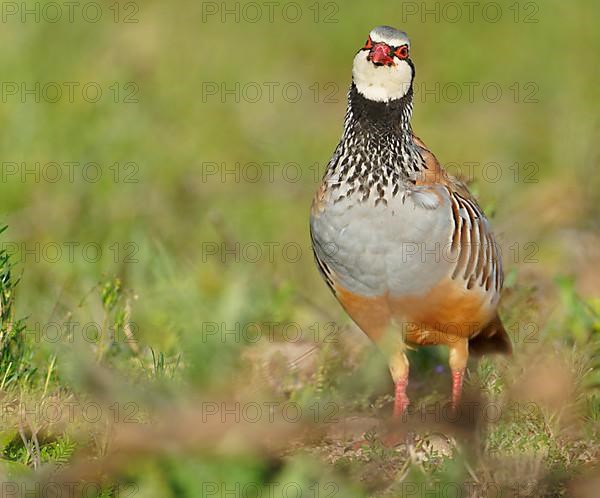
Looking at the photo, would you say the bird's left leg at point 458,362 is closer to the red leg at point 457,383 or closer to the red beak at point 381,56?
the red leg at point 457,383

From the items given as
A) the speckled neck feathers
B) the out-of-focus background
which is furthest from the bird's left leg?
the speckled neck feathers

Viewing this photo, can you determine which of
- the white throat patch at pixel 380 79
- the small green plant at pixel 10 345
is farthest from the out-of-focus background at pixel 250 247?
A: the white throat patch at pixel 380 79

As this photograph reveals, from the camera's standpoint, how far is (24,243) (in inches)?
260

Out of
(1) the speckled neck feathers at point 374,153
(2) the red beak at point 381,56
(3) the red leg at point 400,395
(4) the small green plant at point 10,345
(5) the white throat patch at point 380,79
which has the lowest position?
(3) the red leg at point 400,395

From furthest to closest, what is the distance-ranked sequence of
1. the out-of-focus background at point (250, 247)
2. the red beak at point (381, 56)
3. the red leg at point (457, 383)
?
the red leg at point (457, 383), the red beak at point (381, 56), the out-of-focus background at point (250, 247)

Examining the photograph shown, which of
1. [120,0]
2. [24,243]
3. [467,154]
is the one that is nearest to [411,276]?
[24,243]

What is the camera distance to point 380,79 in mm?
4027

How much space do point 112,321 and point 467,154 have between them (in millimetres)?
4059

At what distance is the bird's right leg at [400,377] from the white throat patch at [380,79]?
102cm

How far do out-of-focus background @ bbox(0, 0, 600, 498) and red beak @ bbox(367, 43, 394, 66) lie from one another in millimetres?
990

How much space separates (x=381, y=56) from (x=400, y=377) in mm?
1252

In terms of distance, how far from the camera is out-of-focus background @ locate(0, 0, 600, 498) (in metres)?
3.72

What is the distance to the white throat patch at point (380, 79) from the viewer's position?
158 inches

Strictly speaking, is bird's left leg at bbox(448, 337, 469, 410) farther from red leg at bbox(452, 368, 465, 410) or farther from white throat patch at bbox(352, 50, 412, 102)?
white throat patch at bbox(352, 50, 412, 102)
